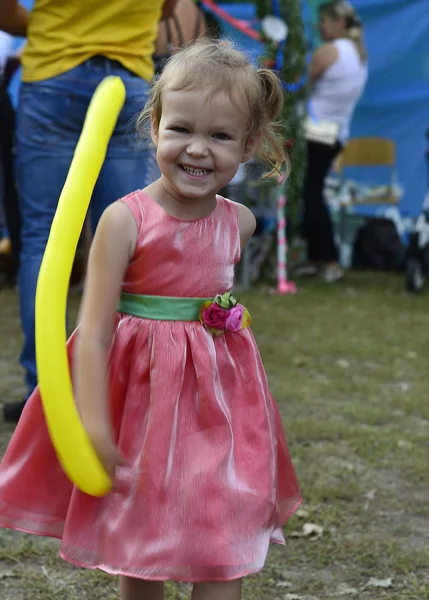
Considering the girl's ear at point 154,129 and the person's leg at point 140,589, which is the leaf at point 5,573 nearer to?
the person's leg at point 140,589

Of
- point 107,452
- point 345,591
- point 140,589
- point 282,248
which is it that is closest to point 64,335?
point 107,452

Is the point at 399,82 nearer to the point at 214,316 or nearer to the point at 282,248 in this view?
the point at 282,248

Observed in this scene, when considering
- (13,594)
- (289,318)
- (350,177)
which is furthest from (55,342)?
(350,177)

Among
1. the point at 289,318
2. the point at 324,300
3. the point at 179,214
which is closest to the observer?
the point at 179,214

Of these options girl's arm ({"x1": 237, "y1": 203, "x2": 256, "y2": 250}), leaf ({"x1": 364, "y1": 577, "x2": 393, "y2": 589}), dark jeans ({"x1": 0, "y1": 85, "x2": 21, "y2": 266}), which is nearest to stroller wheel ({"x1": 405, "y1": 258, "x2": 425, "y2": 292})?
dark jeans ({"x1": 0, "y1": 85, "x2": 21, "y2": 266})

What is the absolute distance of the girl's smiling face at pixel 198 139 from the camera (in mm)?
1921

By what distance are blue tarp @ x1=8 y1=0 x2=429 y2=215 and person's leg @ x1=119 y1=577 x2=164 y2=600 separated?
316 inches

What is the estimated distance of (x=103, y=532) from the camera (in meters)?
1.95

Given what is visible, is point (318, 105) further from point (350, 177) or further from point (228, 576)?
point (228, 576)

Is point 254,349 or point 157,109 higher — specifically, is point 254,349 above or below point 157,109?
below

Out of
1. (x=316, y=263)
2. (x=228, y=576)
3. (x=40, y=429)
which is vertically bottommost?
(x=316, y=263)

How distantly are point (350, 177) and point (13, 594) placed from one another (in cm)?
869

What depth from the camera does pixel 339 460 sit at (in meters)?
3.62

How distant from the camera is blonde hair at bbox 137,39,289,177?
1.93 m
